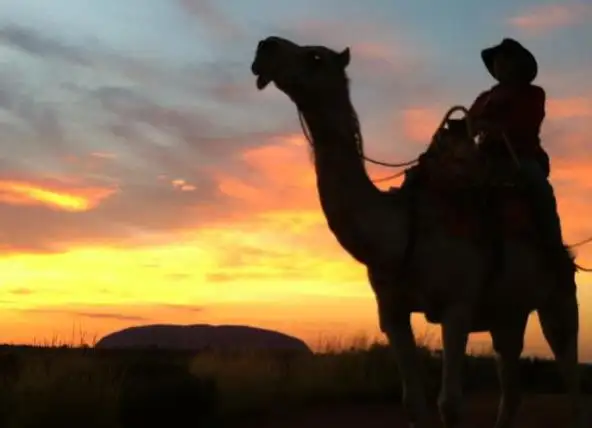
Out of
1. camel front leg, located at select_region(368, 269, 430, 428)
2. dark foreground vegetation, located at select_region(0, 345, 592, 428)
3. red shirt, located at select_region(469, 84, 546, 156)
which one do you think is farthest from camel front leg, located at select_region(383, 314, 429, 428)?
dark foreground vegetation, located at select_region(0, 345, 592, 428)

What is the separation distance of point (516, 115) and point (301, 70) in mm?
2463

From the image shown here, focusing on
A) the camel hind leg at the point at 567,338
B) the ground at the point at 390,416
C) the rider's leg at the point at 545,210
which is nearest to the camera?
the rider's leg at the point at 545,210

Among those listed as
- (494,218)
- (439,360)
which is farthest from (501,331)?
(439,360)

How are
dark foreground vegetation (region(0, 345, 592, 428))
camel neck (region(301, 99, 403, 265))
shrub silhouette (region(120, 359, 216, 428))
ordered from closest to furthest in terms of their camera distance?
camel neck (region(301, 99, 403, 265)), dark foreground vegetation (region(0, 345, 592, 428)), shrub silhouette (region(120, 359, 216, 428))

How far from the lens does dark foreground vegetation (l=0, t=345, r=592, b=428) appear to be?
1359 cm

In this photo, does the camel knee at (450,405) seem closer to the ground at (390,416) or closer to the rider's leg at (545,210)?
the rider's leg at (545,210)

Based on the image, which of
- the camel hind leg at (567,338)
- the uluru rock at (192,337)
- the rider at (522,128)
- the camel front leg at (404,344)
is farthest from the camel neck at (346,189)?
the uluru rock at (192,337)

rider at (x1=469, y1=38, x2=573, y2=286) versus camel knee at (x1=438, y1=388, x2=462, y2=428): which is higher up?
rider at (x1=469, y1=38, x2=573, y2=286)

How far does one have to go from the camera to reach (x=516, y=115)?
9336 mm

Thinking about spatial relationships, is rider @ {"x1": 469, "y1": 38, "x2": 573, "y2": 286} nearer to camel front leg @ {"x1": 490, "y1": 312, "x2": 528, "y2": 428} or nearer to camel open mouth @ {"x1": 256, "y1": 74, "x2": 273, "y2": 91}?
camel front leg @ {"x1": 490, "y1": 312, "x2": 528, "y2": 428}

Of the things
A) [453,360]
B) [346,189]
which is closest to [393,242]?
[346,189]

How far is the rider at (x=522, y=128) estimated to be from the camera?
9.11 m

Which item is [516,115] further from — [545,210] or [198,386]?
[198,386]

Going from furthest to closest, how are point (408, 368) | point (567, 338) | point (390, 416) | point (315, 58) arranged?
1. point (390, 416)
2. point (567, 338)
3. point (408, 368)
4. point (315, 58)
